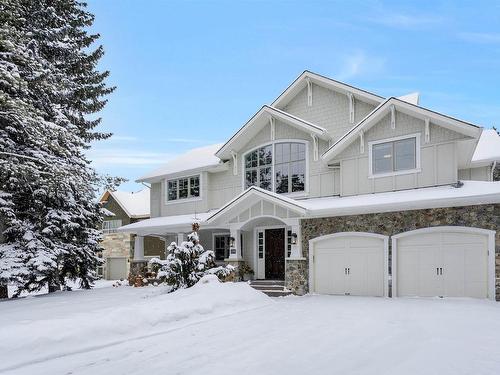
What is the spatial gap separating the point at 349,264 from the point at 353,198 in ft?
6.98

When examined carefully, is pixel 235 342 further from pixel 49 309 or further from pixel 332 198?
pixel 332 198

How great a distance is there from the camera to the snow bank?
7.10m

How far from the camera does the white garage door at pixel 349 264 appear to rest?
13.4m

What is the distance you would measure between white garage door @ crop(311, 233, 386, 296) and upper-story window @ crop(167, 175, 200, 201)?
7.16 metres

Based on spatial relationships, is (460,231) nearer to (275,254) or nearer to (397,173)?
(397,173)

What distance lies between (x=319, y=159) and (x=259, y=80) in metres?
13.4

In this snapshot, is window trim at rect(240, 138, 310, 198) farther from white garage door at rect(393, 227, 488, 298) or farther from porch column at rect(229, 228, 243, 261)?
white garage door at rect(393, 227, 488, 298)

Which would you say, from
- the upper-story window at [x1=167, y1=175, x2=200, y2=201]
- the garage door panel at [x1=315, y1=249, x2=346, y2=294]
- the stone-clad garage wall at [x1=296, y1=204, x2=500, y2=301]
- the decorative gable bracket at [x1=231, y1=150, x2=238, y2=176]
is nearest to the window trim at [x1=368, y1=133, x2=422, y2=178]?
the stone-clad garage wall at [x1=296, y1=204, x2=500, y2=301]

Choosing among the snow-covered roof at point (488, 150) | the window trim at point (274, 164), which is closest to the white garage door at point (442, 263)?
the window trim at point (274, 164)

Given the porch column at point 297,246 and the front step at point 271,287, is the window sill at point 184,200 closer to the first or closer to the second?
the front step at point 271,287

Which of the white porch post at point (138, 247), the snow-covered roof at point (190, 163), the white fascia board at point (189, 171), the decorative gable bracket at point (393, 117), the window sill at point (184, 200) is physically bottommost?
the white porch post at point (138, 247)

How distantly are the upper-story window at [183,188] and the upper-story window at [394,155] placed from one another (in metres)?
8.33

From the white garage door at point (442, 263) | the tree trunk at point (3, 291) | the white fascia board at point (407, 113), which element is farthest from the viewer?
the tree trunk at point (3, 291)

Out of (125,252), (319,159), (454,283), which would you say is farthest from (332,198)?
(125,252)
